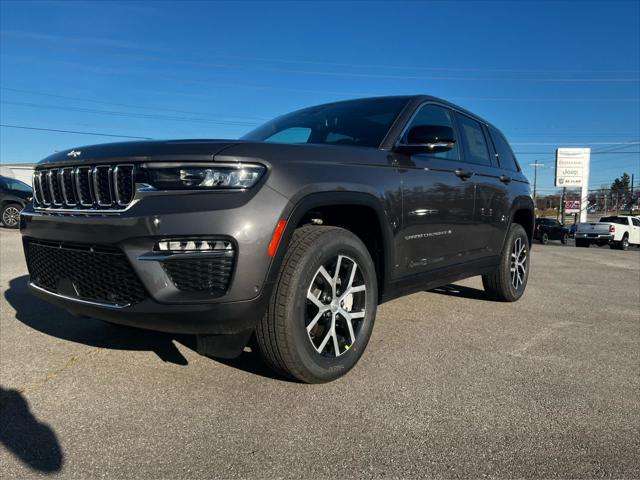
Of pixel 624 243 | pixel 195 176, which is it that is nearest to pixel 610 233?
pixel 624 243

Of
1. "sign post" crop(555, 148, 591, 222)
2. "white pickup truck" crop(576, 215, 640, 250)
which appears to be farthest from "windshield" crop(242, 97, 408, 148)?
"sign post" crop(555, 148, 591, 222)

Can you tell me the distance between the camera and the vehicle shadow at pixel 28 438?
1903mm

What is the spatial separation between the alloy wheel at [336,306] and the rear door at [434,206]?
513 millimetres

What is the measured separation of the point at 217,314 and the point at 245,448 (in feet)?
1.95

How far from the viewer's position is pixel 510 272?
5.03 metres

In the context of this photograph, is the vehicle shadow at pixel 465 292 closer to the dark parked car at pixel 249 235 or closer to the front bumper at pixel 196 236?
the dark parked car at pixel 249 235

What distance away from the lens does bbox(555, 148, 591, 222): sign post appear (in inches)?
1580

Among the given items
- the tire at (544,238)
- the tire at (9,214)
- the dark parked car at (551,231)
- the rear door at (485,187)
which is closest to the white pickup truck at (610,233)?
the dark parked car at (551,231)

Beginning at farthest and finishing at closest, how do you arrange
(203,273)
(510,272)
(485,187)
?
(510,272)
(485,187)
(203,273)

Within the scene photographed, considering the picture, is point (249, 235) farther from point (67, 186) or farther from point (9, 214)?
point (9, 214)

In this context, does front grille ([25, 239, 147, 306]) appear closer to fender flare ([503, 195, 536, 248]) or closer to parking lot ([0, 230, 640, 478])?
parking lot ([0, 230, 640, 478])

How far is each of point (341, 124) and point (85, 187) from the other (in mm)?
1942

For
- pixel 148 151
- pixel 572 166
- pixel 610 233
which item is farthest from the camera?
pixel 572 166

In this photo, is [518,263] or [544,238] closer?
[518,263]
